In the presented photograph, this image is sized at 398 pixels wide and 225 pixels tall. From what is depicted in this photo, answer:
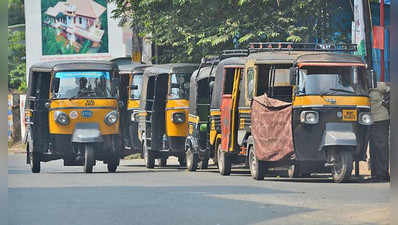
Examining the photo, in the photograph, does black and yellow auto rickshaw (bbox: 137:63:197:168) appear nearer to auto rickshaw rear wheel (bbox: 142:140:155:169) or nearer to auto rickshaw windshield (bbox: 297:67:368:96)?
auto rickshaw rear wheel (bbox: 142:140:155:169)

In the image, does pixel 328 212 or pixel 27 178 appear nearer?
pixel 328 212

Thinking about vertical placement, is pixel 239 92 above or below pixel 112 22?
below

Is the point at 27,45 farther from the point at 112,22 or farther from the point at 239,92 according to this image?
the point at 239,92

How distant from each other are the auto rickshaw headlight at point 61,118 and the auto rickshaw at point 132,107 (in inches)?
203

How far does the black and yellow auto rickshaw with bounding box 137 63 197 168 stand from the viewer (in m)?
27.2

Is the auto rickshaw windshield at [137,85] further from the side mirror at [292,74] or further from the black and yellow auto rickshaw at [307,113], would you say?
the side mirror at [292,74]

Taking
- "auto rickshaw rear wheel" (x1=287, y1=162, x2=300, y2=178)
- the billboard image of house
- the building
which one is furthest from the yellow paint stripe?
the building

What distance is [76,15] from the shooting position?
59.4 metres

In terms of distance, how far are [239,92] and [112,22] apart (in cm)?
3641

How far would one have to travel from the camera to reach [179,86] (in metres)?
27.3

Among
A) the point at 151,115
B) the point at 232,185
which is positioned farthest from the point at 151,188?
the point at 151,115

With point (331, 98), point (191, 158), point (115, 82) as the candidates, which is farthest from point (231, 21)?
point (331, 98)

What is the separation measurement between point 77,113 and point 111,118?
2.80 feet

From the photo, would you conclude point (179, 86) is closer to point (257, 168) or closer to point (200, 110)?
point (200, 110)
